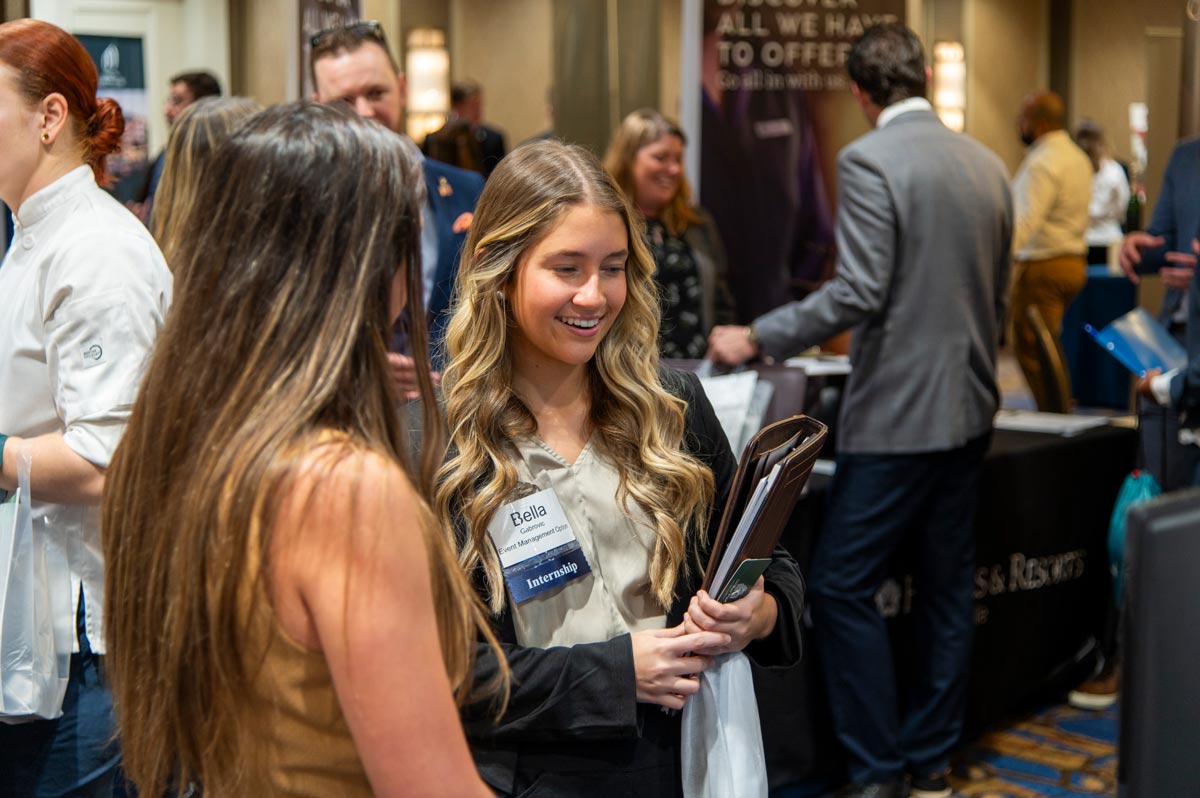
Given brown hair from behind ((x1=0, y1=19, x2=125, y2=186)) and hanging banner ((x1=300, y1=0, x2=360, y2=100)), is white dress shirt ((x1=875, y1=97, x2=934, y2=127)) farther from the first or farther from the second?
brown hair from behind ((x1=0, y1=19, x2=125, y2=186))

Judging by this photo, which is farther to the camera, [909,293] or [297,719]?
[909,293]

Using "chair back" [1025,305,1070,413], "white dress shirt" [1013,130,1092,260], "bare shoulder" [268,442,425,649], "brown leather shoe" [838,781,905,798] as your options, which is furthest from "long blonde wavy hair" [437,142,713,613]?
"white dress shirt" [1013,130,1092,260]

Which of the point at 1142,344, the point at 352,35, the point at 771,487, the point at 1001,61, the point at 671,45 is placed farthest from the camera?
the point at 1001,61

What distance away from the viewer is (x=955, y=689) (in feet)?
10.4

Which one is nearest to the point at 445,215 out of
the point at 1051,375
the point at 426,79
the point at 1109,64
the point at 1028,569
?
the point at 1028,569

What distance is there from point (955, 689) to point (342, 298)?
98.2 inches

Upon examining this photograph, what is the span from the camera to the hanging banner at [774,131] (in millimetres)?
4613

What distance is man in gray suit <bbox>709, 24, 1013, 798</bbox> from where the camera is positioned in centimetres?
295

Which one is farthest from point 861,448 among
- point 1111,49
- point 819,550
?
point 1111,49

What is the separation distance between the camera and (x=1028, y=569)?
11.9 ft

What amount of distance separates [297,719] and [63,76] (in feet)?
3.72

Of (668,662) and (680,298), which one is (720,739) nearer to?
(668,662)

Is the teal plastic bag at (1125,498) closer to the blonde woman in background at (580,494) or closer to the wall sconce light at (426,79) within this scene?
the blonde woman in background at (580,494)

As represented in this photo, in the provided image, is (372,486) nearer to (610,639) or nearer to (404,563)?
Answer: (404,563)
